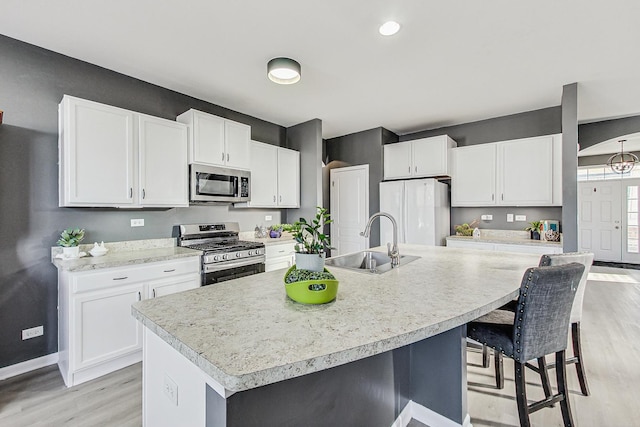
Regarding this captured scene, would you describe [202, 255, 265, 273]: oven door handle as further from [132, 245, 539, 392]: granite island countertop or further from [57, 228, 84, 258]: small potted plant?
[132, 245, 539, 392]: granite island countertop

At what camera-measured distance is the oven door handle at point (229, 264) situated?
2.85 m

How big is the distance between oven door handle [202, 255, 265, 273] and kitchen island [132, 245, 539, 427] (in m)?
Answer: 1.34

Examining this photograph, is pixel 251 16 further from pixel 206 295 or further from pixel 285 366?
pixel 285 366

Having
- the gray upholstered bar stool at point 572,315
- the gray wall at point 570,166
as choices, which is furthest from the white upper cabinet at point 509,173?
the gray upholstered bar stool at point 572,315

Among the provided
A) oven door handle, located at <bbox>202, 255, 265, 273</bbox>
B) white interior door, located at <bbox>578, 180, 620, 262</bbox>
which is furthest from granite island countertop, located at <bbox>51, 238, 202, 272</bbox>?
white interior door, located at <bbox>578, 180, 620, 262</bbox>

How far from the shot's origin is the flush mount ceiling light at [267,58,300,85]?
2.59 meters

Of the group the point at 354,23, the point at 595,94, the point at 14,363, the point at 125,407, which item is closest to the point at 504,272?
the point at 354,23

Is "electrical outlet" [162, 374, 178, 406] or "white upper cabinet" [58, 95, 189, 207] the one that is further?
"white upper cabinet" [58, 95, 189, 207]

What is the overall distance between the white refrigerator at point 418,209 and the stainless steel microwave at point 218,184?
224cm

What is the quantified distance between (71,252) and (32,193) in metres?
0.60

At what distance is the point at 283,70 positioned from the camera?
262 centimetres

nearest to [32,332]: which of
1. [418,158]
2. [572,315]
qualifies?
[572,315]

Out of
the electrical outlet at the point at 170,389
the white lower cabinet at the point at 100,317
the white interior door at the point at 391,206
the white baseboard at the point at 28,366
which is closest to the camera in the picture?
the electrical outlet at the point at 170,389

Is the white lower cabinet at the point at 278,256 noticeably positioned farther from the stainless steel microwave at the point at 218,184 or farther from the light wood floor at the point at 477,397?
the light wood floor at the point at 477,397
